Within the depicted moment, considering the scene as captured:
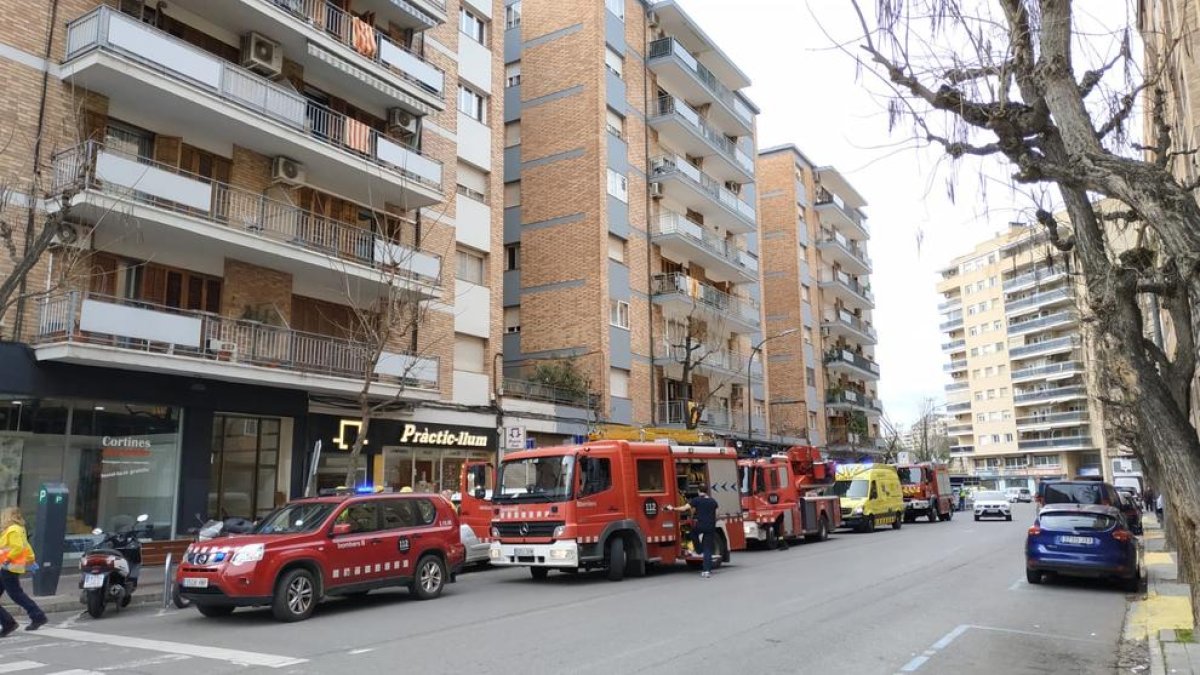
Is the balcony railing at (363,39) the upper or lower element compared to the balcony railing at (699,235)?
upper

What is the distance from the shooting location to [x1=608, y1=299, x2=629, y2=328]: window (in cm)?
3256

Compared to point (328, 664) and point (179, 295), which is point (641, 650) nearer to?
point (328, 664)

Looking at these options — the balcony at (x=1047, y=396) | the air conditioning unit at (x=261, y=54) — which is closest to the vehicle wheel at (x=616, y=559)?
the air conditioning unit at (x=261, y=54)

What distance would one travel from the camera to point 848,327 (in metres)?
59.5

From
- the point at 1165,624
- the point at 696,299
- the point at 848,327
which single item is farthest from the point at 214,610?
the point at 848,327

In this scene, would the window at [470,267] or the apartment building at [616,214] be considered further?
the apartment building at [616,214]

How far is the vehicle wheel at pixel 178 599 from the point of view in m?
11.6

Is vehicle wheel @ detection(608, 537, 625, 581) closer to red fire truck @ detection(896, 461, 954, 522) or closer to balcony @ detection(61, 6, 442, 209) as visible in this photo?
balcony @ detection(61, 6, 442, 209)

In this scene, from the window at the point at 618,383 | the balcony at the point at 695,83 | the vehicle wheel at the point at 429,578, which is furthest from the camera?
the balcony at the point at 695,83

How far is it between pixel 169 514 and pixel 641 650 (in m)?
12.9

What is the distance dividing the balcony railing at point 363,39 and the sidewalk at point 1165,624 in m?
20.3

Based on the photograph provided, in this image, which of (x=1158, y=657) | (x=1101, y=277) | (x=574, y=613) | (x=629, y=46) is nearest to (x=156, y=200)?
(x=574, y=613)

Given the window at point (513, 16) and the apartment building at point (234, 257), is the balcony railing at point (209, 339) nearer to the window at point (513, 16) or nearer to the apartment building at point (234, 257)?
the apartment building at point (234, 257)

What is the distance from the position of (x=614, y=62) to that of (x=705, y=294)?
10.9 metres
